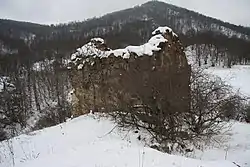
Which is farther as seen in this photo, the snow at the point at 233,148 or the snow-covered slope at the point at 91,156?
the snow at the point at 233,148

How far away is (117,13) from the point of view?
134625mm

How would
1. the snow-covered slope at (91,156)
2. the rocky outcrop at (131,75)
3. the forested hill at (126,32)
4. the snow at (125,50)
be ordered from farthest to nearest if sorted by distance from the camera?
the forested hill at (126,32) → the snow at (125,50) → the rocky outcrop at (131,75) → the snow-covered slope at (91,156)

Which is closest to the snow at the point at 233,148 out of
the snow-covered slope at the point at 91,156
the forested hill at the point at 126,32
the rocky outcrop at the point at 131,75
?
the snow-covered slope at the point at 91,156

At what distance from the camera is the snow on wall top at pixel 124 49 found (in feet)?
57.6

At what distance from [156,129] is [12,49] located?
80038 millimetres

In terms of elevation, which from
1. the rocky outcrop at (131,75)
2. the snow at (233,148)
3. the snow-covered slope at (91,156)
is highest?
the rocky outcrop at (131,75)

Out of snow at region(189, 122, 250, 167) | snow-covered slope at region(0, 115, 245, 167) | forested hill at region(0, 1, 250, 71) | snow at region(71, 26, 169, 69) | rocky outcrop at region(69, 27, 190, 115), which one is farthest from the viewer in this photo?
forested hill at region(0, 1, 250, 71)

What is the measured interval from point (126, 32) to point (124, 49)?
66355 millimetres

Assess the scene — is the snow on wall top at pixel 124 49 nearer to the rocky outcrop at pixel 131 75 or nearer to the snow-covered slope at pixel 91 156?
the rocky outcrop at pixel 131 75

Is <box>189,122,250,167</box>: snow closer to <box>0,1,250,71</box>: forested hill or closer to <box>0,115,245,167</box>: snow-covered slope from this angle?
<box>0,115,245,167</box>: snow-covered slope

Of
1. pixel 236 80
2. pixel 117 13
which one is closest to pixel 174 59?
pixel 236 80

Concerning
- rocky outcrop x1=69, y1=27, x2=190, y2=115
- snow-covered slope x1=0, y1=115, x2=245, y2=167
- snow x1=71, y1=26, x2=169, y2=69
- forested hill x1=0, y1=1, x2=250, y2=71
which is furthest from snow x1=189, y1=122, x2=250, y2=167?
forested hill x1=0, y1=1, x2=250, y2=71

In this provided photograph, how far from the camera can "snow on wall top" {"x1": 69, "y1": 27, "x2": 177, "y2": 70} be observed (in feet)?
57.6

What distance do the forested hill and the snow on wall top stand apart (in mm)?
42656
